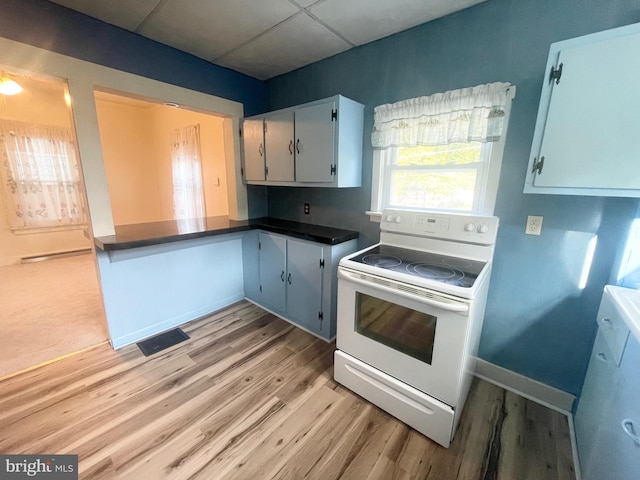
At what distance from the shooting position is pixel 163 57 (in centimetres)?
219

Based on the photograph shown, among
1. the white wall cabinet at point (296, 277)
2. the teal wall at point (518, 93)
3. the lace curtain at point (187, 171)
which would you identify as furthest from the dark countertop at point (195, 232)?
the lace curtain at point (187, 171)

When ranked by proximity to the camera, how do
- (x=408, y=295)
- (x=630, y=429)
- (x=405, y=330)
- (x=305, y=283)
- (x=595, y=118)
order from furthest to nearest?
(x=305, y=283), (x=405, y=330), (x=408, y=295), (x=595, y=118), (x=630, y=429)

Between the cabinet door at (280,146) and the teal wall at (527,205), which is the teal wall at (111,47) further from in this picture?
the teal wall at (527,205)

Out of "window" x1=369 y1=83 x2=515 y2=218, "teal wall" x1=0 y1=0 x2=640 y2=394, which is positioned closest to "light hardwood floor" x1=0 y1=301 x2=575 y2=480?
"teal wall" x1=0 y1=0 x2=640 y2=394

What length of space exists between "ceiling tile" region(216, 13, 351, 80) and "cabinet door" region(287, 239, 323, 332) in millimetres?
1634

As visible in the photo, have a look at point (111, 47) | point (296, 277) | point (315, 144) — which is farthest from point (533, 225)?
point (111, 47)

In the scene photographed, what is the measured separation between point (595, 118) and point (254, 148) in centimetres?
245

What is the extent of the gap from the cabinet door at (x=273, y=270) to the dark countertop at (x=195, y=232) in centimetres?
13

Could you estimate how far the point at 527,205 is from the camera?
1629 mm

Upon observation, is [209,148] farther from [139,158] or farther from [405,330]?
[405,330]

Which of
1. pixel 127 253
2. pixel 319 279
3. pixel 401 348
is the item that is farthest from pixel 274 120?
pixel 401 348

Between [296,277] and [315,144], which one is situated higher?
[315,144]

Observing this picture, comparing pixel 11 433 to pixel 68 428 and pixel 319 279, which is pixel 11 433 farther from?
pixel 319 279

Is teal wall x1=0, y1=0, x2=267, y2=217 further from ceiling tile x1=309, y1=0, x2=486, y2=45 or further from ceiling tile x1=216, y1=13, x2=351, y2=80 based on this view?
ceiling tile x1=309, y1=0, x2=486, y2=45
